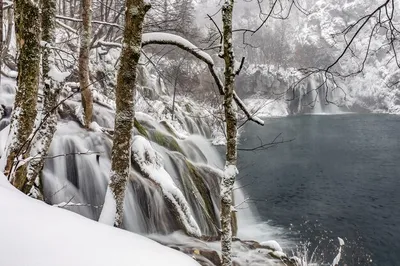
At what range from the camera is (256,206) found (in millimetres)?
15000

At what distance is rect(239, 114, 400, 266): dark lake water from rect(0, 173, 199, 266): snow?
23.3 ft

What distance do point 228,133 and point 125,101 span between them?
124cm

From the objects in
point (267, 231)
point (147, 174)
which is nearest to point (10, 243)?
point (147, 174)

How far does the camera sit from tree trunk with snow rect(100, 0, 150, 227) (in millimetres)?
3057

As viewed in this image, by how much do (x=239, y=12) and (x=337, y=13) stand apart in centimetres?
2266

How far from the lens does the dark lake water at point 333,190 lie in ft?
38.1

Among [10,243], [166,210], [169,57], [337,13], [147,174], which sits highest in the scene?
[337,13]

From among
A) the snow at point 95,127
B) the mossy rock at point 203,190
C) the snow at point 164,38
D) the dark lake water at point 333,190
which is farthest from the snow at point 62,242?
the dark lake water at point 333,190

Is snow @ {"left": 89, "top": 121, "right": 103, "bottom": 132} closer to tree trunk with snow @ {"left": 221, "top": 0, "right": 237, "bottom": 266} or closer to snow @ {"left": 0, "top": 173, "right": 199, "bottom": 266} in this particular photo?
tree trunk with snow @ {"left": 221, "top": 0, "right": 237, "bottom": 266}

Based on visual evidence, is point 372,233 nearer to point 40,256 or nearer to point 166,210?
point 166,210

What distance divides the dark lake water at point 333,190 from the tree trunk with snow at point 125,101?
645cm

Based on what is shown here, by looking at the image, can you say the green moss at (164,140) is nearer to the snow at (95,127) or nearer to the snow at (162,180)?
the snow at (95,127)

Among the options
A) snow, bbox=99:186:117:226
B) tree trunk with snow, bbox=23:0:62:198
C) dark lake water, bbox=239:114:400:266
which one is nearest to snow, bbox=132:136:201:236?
tree trunk with snow, bbox=23:0:62:198

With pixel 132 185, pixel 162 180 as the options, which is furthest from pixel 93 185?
pixel 162 180
